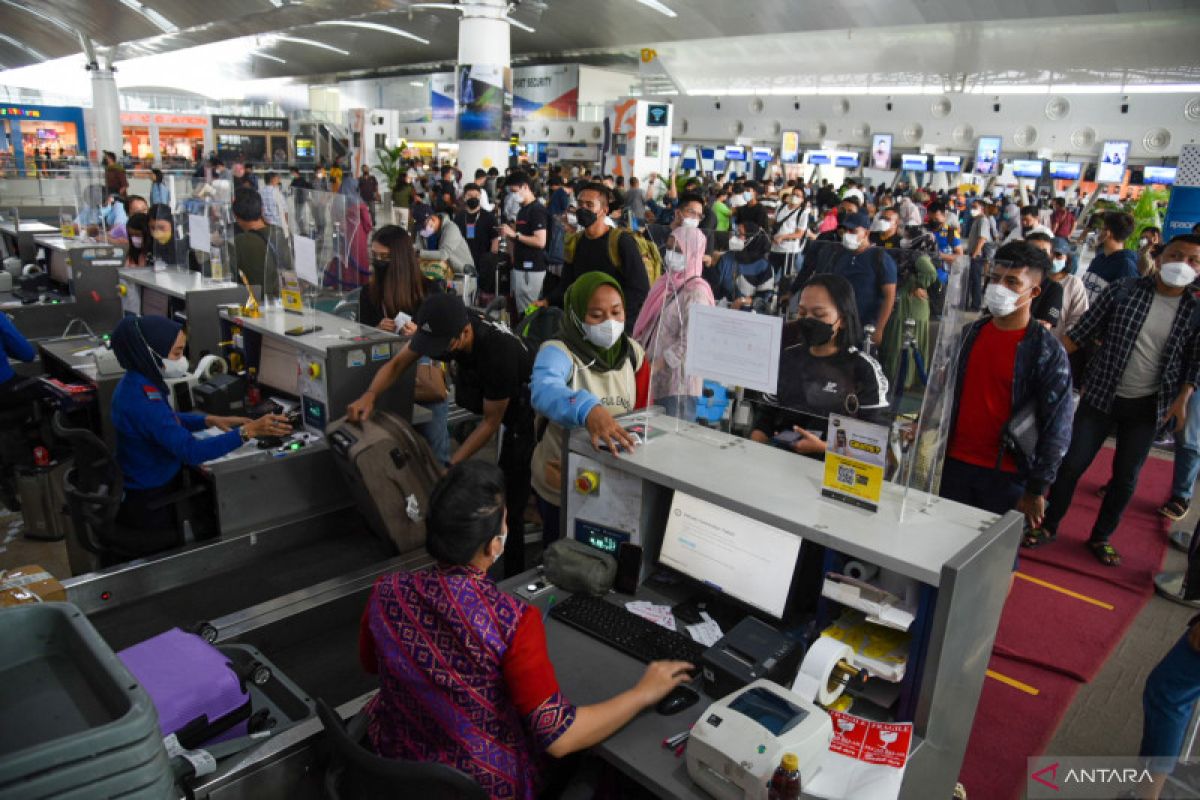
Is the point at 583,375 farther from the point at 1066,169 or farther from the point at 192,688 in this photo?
the point at 1066,169

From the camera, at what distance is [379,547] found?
365cm

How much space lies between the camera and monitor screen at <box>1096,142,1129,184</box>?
17.3 m

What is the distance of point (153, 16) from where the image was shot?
23.8 m

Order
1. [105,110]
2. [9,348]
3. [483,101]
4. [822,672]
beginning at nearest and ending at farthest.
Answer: [822,672]
[9,348]
[483,101]
[105,110]

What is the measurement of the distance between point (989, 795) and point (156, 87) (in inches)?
1959

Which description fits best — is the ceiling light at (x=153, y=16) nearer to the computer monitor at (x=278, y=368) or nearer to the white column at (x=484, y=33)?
the white column at (x=484, y=33)

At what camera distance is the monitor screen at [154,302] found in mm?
5090

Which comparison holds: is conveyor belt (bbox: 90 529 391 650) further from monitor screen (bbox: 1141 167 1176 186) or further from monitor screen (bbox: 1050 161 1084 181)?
monitor screen (bbox: 1050 161 1084 181)

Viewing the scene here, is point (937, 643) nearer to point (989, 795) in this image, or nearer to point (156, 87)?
point (989, 795)

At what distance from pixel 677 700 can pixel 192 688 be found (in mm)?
1266

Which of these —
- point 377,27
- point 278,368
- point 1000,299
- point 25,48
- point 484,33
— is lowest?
point 278,368

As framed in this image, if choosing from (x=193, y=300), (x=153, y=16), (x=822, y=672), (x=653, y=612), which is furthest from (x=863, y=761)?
(x=153, y=16)

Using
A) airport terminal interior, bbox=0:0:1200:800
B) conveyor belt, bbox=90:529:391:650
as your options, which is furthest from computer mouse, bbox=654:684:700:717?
conveyor belt, bbox=90:529:391:650

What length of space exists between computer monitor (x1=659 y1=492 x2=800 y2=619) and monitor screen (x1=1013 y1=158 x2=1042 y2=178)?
19.2 metres
